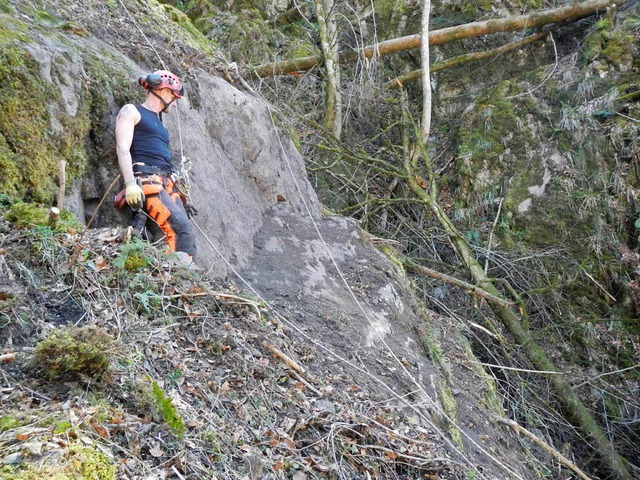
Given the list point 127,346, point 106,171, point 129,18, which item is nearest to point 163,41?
point 129,18

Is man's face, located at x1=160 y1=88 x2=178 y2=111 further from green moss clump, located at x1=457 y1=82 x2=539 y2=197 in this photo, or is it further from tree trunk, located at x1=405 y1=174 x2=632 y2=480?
green moss clump, located at x1=457 y1=82 x2=539 y2=197

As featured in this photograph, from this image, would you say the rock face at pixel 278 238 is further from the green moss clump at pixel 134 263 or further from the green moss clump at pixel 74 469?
the green moss clump at pixel 74 469

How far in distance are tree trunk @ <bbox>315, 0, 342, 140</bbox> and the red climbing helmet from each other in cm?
489

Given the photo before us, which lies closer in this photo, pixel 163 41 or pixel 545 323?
pixel 163 41

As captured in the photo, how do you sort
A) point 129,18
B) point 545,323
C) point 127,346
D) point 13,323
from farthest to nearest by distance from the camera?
1. point 545,323
2. point 129,18
3. point 127,346
4. point 13,323

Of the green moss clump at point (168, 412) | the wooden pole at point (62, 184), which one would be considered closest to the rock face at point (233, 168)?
the wooden pole at point (62, 184)

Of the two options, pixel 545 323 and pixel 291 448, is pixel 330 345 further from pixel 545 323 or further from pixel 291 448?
pixel 545 323

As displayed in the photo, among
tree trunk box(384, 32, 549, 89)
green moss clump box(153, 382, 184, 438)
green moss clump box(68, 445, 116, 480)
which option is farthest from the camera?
tree trunk box(384, 32, 549, 89)

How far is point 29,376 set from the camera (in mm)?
2354

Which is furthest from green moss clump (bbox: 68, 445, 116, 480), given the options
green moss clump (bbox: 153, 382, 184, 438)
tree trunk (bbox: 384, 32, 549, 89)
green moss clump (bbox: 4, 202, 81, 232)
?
tree trunk (bbox: 384, 32, 549, 89)

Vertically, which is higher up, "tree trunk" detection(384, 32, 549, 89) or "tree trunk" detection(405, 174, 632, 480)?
"tree trunk" detection(384, 32, 549, 89)

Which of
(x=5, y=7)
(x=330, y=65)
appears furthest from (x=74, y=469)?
(x=330, y=65)

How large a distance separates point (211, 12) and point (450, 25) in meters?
4.39

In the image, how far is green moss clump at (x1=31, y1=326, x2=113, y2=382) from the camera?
232 cm
